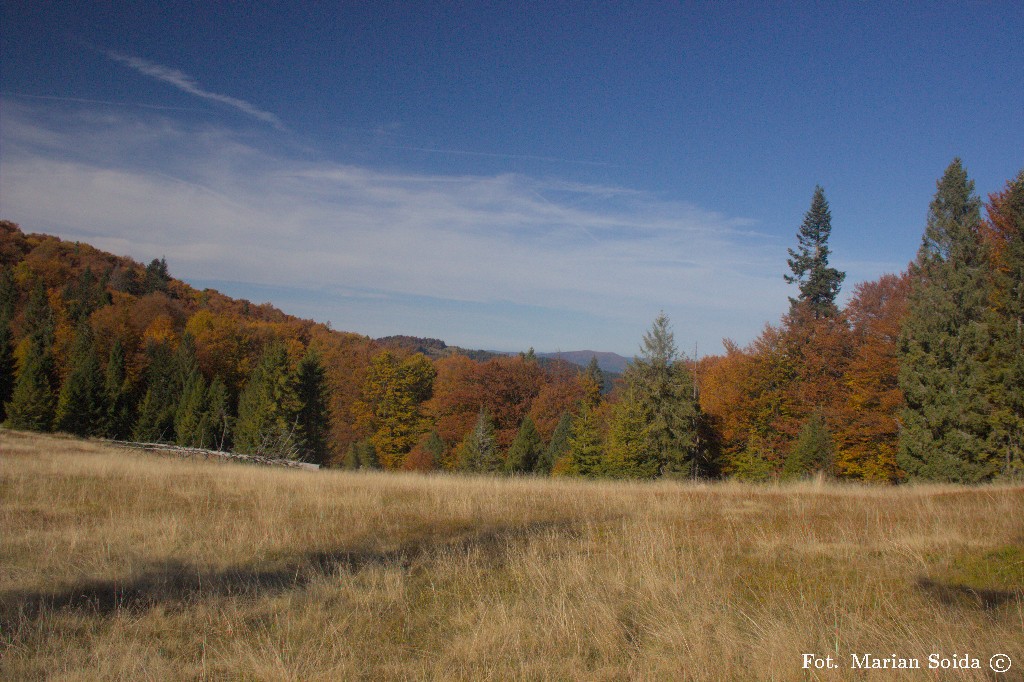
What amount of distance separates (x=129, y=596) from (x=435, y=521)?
14.8 feet

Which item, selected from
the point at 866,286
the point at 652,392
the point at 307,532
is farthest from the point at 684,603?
the point at 866,286

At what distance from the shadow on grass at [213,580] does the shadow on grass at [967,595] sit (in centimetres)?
418

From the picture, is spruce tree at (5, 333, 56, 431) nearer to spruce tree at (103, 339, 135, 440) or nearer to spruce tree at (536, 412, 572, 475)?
spruce tree at (103, 339, 135, 440)

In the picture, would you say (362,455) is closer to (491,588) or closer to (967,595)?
(491,588)

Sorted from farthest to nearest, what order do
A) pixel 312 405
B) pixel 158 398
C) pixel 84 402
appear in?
pixel 158 398, pixel 84 402, pixel 312 405

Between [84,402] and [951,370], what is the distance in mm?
63759

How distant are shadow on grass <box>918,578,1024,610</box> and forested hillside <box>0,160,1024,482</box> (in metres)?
19.4

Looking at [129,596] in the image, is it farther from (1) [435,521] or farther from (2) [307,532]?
(1) [435,521]

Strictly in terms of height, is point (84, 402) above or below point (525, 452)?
below

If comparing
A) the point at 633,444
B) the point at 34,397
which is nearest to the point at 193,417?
the point at 34,397

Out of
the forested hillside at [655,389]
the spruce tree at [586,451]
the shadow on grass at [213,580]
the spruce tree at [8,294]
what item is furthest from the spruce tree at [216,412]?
the shadow on grass at [213,580]

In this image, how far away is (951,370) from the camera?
27391mm

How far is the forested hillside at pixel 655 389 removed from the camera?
27.0 meters

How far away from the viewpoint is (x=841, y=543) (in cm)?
686
